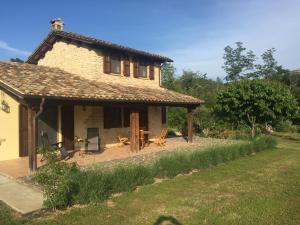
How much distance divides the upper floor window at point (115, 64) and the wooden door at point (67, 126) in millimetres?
3700

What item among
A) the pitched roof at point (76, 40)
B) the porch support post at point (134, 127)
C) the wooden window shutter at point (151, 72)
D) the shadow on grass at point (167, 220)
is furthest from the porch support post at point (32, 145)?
the wooden window shutter at point (151, 72)

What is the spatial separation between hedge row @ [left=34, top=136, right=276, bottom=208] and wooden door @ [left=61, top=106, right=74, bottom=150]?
5646 mm

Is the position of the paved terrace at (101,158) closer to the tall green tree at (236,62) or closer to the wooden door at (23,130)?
the wooden door at (23,130)

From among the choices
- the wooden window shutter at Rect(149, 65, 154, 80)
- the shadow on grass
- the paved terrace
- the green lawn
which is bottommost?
the shadow on grass

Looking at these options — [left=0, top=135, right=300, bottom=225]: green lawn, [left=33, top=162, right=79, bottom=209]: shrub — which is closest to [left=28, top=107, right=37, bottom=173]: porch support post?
[left=33, top=162, right=79, bottom=209]: shrub

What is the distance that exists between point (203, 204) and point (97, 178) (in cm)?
257

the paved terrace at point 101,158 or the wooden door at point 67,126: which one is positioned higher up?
the wooden door at point 67,126

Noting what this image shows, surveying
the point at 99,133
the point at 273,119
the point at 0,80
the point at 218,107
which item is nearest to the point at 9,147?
the point at 0,80

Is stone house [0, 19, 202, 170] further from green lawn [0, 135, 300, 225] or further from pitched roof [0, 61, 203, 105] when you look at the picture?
green lawn [0, 135, 300, 225]

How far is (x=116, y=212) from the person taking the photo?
663cm

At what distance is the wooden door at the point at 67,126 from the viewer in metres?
14.1

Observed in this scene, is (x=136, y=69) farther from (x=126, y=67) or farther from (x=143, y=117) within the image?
(x=143, y=117)

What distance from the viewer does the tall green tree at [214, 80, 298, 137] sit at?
20.1 m

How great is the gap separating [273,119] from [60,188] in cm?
1724
